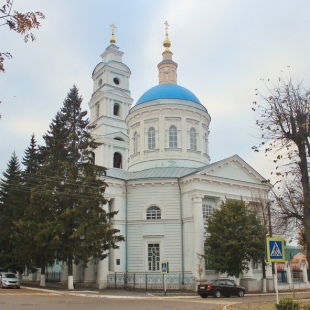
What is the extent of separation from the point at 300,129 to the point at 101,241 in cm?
1697

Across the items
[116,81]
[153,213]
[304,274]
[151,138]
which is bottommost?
[304,274]

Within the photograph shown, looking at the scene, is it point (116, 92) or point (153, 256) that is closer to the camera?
point (153, 256)

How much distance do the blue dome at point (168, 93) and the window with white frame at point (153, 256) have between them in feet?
47.2

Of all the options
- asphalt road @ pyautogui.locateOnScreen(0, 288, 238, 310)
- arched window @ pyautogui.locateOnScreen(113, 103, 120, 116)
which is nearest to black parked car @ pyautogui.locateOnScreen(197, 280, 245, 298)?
asphalt road @ pyautogui.locateOnScreen(0, 288, 238, 310)

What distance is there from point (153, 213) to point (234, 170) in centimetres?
811

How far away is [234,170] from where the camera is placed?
36.6 meters

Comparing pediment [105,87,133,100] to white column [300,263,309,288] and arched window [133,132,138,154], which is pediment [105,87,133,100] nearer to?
arched window [133,132,138,154]

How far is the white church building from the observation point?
33.3 m

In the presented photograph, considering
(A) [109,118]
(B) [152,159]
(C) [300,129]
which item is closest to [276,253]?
(C) [300,129]

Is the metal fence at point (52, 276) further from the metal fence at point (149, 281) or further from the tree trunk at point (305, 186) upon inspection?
the tree trunk at point (305, 186)

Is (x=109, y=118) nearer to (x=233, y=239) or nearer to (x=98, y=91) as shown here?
(x=98, y=91)

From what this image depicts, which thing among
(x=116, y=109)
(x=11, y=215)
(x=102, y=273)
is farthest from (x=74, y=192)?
(x=116, y=109)

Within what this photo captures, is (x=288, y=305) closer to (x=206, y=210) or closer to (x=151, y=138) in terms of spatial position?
(x=206, y=210)

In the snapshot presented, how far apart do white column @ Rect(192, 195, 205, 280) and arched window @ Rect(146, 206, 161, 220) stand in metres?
3.49
